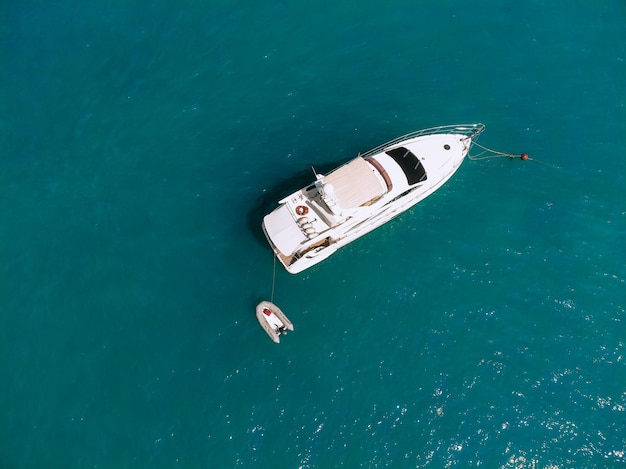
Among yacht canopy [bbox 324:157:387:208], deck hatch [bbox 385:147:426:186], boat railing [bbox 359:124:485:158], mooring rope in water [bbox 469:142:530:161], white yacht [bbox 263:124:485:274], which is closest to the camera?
yacht canopy [bbox 324:157:387:208]

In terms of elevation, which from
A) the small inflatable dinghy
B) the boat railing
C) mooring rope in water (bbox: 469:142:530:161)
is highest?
the boat railing

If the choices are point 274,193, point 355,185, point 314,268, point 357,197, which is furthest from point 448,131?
point 314,268

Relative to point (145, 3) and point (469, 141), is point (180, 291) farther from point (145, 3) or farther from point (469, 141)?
point (145, 3)

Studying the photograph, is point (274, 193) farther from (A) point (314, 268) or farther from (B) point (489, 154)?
(B) point (489, 154)

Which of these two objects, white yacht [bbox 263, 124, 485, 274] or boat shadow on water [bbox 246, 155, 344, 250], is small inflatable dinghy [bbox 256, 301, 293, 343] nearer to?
white yacht [bbox 263, 124, 485, 274]

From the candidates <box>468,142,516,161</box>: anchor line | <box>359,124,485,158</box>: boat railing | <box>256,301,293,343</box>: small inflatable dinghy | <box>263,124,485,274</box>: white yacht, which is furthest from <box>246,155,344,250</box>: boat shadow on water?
<box>468,142,516,161</box>: anchor line

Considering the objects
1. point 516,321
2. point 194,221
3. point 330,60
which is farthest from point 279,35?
point 516,321
